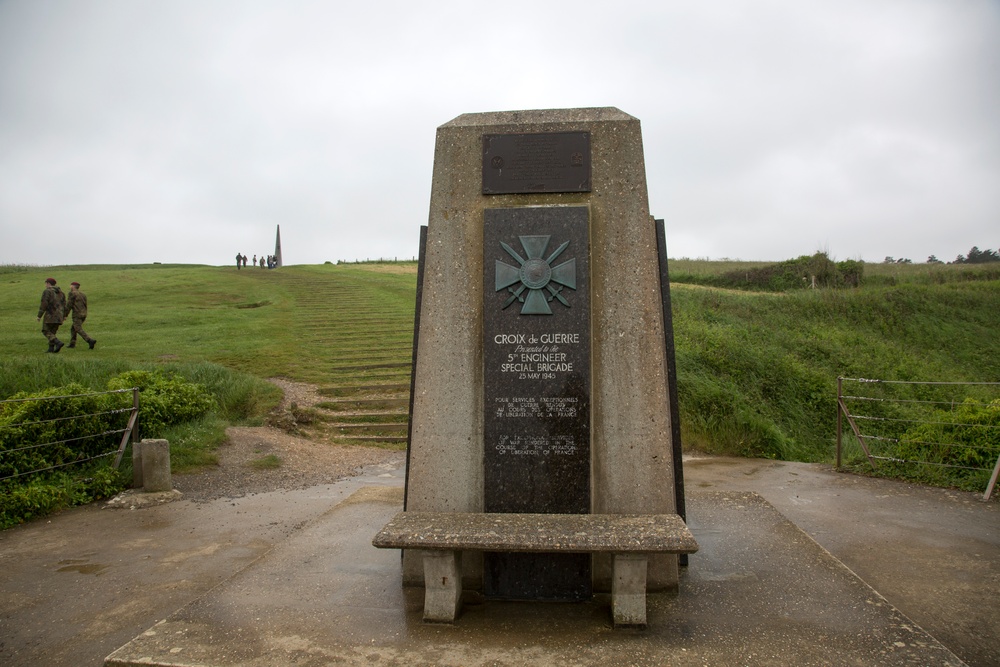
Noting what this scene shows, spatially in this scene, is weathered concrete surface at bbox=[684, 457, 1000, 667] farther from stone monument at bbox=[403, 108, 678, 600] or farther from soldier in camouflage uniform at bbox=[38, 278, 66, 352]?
soldier in camouflage uniform at bbox=[38, 278, 66, 352]

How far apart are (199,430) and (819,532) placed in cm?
867

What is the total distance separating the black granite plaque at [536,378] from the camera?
4148 mm

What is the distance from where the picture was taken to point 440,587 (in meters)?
3.81

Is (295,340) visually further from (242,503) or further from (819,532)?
(819,532)

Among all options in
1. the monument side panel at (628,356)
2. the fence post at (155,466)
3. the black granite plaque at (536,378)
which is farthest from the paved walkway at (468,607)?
the fence post at (155,466)

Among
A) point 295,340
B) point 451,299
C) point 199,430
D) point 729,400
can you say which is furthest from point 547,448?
point 295,340

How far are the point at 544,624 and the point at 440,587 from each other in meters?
0.62

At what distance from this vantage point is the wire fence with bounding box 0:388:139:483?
24.5ft

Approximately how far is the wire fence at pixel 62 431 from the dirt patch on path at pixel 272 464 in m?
0.99

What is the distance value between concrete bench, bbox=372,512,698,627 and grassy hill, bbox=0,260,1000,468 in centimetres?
827

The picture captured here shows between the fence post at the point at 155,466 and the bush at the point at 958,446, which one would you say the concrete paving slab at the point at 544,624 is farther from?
the bush at the point at 958,446

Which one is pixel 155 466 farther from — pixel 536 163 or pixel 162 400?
pixel 536 163

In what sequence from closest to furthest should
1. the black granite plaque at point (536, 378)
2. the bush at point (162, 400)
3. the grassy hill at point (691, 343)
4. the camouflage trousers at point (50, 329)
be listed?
1. the black granite plaque at point (536, 378)
2. the bush at point (162, 400)
3. the grassy hill at point (691, 343)
4. the camouflage trousers at point (50, 329)

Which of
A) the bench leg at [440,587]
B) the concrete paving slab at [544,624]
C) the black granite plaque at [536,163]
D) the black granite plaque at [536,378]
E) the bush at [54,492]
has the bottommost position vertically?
the bush at [54,492]
